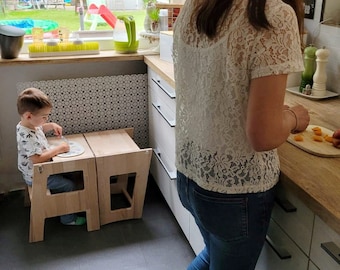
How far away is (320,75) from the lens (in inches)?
71.4

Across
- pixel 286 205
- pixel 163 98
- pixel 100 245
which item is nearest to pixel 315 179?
pixel 286 205

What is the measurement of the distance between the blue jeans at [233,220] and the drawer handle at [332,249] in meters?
0.17

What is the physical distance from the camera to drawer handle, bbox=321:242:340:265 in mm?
940

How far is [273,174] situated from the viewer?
109cm

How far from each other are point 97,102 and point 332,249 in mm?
1876

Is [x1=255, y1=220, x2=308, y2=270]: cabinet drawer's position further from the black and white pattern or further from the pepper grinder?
the black and white pattern

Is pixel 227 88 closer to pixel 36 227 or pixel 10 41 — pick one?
pixel 36 227

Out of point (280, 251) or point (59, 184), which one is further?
point (59, 184)

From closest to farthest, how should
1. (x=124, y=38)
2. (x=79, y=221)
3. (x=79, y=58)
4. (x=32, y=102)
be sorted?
(x=32, y=102), (x=79, y=221), (x=79, y=58), (x=124, y=38)

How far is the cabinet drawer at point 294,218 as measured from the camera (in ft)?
3.50

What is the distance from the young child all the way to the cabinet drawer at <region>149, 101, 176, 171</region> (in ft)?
1.69

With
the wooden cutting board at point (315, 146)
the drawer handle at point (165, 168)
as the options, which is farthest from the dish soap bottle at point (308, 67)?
the drawer handle at point (165, 168)

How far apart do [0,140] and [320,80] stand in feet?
6.07

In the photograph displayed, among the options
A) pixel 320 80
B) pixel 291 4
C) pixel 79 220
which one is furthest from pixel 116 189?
pixel 291 4
